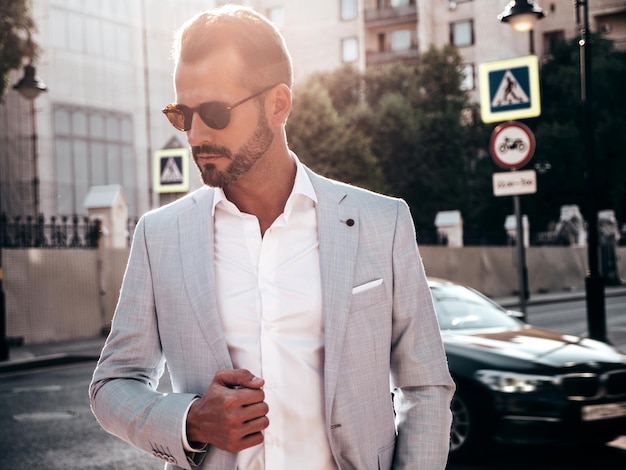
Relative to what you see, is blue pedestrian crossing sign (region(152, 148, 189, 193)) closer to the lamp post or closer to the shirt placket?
the lamp post

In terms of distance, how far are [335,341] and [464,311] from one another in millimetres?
6011

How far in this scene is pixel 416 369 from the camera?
2.13 metres

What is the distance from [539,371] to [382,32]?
53.3 meters

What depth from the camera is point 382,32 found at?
2276 inches

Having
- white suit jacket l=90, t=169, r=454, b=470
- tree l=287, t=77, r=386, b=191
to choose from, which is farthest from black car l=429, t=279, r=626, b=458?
tree l=287, t=77, r=386, b=191

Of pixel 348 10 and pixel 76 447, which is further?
pixel 348 10

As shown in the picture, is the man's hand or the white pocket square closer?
the man's hand

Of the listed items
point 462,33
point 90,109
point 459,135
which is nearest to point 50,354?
point 90,109

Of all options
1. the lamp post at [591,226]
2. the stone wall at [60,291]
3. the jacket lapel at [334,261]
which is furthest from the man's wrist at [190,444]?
the stone wall at [60,291]

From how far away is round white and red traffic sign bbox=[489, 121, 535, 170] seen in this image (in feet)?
34.9

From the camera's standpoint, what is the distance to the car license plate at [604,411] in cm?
647

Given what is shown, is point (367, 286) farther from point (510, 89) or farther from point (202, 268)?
point (510, 89)

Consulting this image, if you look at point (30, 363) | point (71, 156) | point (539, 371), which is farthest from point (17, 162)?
point (539, 371)

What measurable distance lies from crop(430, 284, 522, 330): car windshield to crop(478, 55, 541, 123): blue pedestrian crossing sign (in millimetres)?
3298
